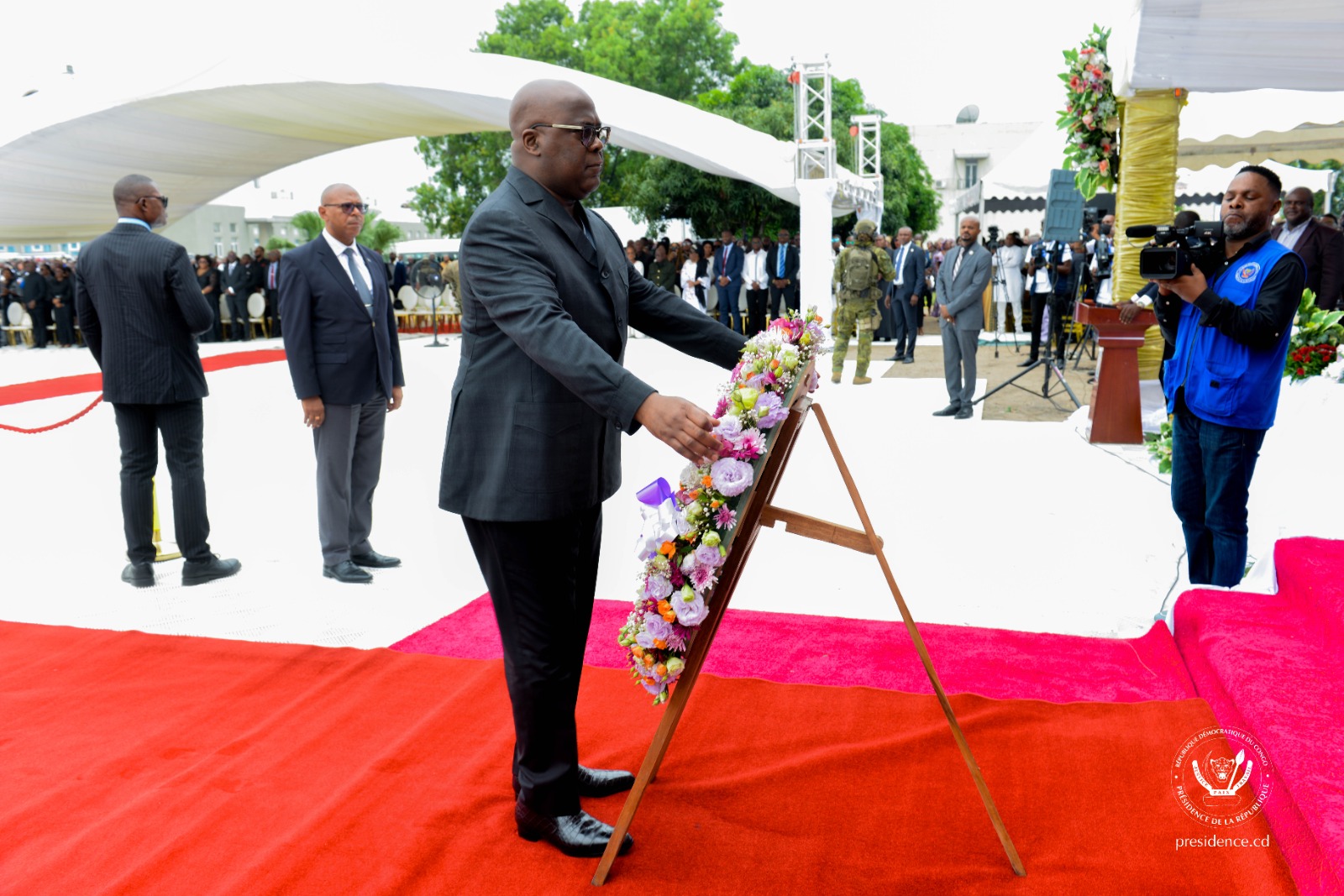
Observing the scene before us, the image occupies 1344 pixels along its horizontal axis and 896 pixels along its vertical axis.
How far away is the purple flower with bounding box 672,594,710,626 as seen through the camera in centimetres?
226

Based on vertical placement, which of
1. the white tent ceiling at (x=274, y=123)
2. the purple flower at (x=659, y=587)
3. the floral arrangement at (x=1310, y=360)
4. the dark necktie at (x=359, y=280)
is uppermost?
the white tent ceiling at (x=274, y=123)

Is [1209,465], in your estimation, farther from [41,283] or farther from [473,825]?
[41,283]

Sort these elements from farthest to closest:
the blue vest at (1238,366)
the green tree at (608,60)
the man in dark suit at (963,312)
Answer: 1. the green tree at (608,60)
2. the man in dark suit at (963,312)
3. the blue vest at (1238,366)

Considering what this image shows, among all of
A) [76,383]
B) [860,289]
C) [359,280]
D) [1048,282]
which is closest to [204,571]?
[359,280]

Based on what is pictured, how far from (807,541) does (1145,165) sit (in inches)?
191

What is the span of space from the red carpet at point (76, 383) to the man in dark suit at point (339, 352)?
730 centimetres

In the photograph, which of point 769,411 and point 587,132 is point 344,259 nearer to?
point 587,132

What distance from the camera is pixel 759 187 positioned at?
23.5m

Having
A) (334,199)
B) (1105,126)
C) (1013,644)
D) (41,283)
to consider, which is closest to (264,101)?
(334,199)

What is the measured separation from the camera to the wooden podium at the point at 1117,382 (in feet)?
24.9

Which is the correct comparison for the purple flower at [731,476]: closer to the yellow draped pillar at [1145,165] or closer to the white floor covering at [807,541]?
the white floor covering at [807,541]

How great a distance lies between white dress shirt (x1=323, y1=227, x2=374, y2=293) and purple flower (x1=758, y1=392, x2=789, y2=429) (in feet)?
10.6

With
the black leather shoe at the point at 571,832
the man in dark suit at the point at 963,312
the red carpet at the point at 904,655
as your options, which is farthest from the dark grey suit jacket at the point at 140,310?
the man in dark suit at the point at 963,312

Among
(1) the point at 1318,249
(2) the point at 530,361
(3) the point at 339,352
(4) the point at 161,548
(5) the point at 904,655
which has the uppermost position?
(1) the point at 1318,249
